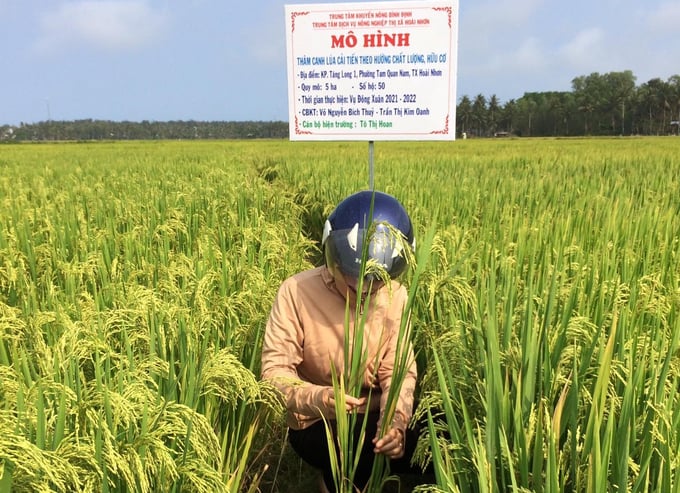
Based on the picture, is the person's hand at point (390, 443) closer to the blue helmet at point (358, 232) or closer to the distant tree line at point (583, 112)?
the blue helmet at point (358, 232)

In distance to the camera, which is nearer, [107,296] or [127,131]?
[107,296]

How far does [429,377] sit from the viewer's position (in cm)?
130

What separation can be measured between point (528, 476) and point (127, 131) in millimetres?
125072

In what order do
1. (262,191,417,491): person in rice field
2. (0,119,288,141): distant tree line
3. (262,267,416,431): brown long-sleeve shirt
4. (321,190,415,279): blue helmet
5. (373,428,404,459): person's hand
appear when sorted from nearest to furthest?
(373,428,404,459): person's hand, (321,190,415,279): blue helmet, (262,191,417,491): person in rice field, (262,267,416,431): brown long-sleeve shirt, (0,119,288,141): distant tree line

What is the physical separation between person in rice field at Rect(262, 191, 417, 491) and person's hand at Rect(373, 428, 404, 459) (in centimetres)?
12

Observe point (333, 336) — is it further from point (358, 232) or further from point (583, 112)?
point (583, 112)

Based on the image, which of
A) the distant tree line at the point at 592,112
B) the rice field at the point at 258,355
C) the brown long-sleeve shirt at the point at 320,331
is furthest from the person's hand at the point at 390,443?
the distant tree line at the point at 592,112

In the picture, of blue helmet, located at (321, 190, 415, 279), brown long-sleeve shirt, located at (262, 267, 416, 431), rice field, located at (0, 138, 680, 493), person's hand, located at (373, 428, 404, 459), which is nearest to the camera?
rice field, located at (0, 138, 680, 493)

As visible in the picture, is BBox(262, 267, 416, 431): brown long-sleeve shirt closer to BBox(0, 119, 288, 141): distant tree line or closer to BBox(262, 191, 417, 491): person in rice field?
BBox(262, 191, 417, 491): person in rice field

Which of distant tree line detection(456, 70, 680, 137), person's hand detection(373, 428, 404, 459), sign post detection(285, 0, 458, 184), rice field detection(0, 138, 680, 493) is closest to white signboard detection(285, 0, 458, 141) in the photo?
sign post detection(285, 0, 458, 184)

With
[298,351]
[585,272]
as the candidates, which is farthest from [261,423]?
[585,272]

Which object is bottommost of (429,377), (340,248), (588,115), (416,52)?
(429,377)

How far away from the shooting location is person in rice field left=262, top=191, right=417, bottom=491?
1539mm

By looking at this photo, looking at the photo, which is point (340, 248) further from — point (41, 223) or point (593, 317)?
point (41, 223)
